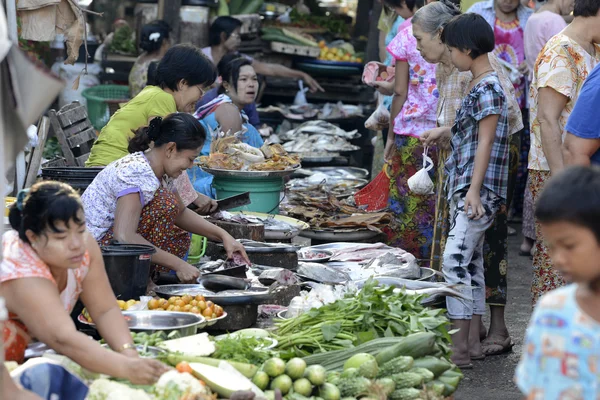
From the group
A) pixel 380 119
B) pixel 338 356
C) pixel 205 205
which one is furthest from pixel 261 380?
pixel 380 119

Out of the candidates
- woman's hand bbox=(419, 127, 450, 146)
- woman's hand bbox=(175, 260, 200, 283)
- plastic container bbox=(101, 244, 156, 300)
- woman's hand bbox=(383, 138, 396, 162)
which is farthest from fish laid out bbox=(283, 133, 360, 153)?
plastic container bbox=(101, 244, 156, 300)

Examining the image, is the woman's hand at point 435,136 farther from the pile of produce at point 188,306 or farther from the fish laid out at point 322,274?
the pile of produce at point 188,306

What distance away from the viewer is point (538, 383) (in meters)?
2.38

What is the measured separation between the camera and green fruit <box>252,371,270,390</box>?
138 inches

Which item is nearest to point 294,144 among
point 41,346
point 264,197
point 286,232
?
point 264,197

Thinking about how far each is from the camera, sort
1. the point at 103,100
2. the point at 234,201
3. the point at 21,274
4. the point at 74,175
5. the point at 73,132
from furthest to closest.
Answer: the point at 103,100, the point at 73,132, the point at 234,201, the point at 74,175, the point at 21,274

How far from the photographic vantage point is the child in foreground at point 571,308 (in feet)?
7.62

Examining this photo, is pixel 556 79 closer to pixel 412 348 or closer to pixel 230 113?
pixel 412 348

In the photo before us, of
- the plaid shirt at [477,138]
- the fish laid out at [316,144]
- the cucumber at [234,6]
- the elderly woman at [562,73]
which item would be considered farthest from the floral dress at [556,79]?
the cucumber at [234,6]

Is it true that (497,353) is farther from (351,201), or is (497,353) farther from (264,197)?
(351,201)

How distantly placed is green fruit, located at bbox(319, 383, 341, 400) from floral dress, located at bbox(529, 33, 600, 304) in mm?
2066

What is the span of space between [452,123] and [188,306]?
8.64 feet

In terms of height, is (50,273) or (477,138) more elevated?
(477,138)

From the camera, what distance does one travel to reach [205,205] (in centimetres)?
604
